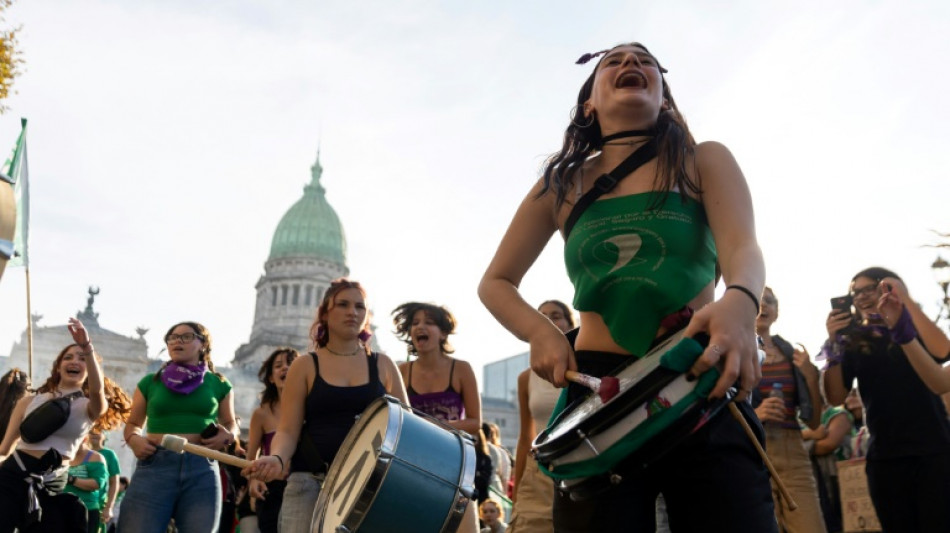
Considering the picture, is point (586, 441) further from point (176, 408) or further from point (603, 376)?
point (176, 408)

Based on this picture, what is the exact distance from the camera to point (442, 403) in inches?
276

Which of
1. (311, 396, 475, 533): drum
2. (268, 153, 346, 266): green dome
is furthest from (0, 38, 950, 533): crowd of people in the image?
(268, 153, 346, 266): green dome

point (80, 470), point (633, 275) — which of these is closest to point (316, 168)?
point (80, 470)

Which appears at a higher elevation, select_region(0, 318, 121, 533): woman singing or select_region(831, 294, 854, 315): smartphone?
select_region(831, 294, 854, 315): smartphone

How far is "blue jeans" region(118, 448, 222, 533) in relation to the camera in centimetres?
646

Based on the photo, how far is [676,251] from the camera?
256 centimetres

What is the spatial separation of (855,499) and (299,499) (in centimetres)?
468

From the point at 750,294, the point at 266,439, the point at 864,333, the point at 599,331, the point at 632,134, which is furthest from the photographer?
the point at 266,439

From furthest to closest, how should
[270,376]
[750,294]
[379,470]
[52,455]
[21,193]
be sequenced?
[21,193] → [270,376] → [52,455] → [379,470] → [750,294]

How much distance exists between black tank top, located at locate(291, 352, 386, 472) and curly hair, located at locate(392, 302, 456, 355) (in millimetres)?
1796

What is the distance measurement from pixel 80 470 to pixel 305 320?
249ft

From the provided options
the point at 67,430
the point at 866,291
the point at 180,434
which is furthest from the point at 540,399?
the point at 67,430

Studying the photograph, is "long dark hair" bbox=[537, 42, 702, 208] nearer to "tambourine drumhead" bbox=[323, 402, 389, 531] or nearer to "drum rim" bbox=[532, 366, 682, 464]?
"drum rim" bbox=[532, 366, 682, 464]

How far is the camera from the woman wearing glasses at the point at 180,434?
21.4 feet
